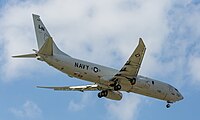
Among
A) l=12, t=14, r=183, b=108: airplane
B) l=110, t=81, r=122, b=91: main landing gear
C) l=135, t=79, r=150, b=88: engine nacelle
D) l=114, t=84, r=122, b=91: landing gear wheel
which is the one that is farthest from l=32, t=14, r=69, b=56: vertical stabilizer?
l=135, t=79, r=150, b=88: engine nacelle

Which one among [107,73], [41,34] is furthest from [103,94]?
[41,34]

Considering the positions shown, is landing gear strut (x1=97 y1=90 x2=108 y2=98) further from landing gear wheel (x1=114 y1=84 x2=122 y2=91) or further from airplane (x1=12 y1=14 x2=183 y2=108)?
landing gear wheel (x1=114 y1=84 x2=122 y2=91)

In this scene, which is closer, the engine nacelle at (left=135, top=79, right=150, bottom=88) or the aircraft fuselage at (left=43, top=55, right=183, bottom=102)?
the aircraft fuselage at (left=43, top=55, right=183, bottom=102)

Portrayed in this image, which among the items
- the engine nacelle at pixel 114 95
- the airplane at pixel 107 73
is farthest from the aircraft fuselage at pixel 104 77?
the engine nacelle at pixel 114 95

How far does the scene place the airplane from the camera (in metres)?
68.0

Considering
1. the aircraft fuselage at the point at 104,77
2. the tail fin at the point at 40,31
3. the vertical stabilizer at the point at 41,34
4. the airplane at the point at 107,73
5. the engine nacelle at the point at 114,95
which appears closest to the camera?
the airplane at the point at 107,73

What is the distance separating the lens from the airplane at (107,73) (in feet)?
223

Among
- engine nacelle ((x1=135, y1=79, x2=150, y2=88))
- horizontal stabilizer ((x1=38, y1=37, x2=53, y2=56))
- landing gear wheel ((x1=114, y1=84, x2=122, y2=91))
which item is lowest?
landing gear wheel ((x1=114, y1=84, x2=122, y2=91))

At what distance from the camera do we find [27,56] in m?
→ 68.4

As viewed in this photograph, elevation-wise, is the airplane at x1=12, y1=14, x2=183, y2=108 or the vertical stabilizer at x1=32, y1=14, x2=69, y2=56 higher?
the vertical stabilizer at x1=32, y1=14, x2=69, y2=56

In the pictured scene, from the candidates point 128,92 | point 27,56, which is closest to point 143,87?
point 128,92

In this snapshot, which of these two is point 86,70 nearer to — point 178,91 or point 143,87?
point 143,87

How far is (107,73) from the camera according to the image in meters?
73.2

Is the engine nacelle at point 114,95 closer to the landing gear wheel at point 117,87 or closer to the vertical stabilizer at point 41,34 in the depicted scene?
the landing gear wheel at point 117,87
